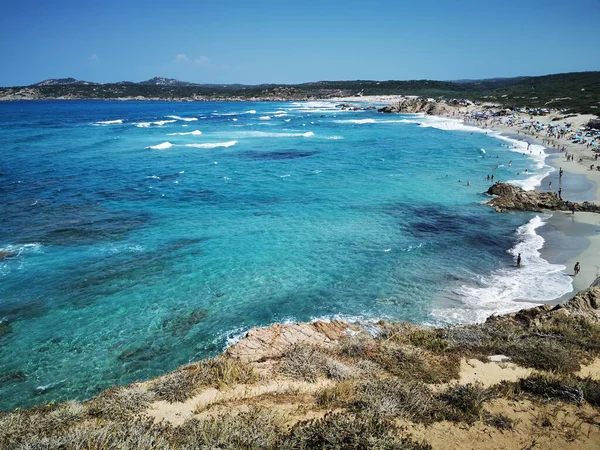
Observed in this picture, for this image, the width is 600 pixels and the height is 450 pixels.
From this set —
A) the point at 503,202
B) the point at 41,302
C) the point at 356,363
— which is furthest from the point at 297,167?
the point at 356,363

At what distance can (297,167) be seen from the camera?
49219mm

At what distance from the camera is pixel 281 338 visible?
13031 millimetres

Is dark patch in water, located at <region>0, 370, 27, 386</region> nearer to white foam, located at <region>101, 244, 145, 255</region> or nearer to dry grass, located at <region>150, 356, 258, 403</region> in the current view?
dry grass, located at <region>150, 356, 258, 403</region>

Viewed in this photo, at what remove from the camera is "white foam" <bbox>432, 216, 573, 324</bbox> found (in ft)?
57.9

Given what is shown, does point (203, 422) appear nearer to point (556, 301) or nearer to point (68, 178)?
point (556, 301)

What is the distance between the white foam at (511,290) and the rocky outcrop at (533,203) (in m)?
9.79

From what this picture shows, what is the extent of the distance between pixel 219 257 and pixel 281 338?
11.3 m

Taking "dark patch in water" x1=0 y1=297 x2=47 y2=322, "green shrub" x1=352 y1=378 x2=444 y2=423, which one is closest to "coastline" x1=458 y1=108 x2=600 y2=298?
"green shrub" x1=352 y1=378 x2=444 y2=423

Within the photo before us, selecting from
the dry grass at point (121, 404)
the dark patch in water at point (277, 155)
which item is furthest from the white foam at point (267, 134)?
the dry grass at point (121, 404)

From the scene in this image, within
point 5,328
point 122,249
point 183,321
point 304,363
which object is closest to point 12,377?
point 5,328

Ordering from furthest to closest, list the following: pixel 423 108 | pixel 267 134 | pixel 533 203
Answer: pixel 423 108 < pixel 267 134 < pixel 533 203

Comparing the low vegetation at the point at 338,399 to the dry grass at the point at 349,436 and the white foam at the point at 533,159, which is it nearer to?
the dry grass at the point at 349,436

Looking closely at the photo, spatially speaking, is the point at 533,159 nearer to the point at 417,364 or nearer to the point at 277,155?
the point at 277,155

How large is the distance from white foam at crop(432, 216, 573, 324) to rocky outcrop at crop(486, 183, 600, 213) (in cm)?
979
